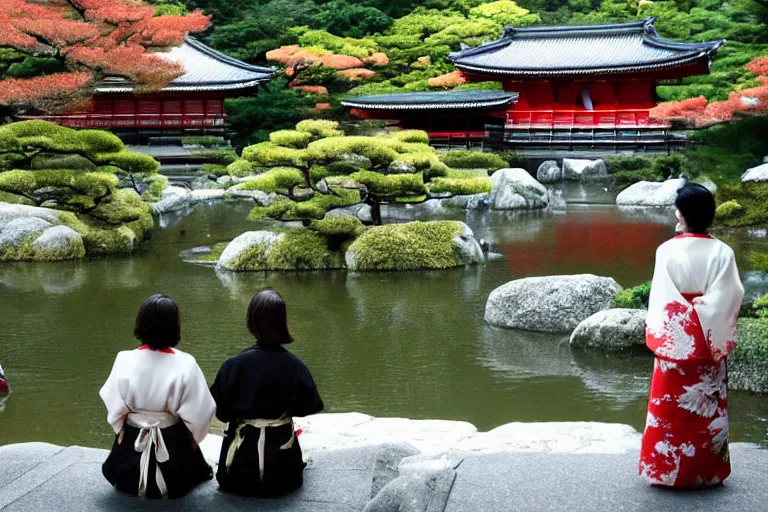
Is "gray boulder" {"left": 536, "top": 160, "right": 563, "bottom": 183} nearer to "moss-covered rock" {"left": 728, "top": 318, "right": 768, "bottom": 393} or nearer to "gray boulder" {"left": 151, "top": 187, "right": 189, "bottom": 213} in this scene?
"gray boulder" {"left": 151, "top": 187, "right": 189, "bottom": 213}

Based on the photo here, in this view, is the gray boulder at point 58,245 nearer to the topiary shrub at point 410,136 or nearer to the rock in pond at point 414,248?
the rock in pond at point 414,248

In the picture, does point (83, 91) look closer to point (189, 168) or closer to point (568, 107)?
point (189, 168)

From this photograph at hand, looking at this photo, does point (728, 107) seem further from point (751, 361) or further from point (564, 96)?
point (751, 361)

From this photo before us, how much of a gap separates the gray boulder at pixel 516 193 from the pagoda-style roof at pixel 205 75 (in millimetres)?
9776

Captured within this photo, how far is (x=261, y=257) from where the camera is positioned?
15.0m

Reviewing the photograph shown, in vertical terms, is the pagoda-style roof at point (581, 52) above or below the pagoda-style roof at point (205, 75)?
above

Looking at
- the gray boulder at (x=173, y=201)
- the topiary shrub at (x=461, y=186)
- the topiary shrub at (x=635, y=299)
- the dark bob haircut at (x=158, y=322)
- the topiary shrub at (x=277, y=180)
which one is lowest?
the gray boulder at (x=173, y=201)

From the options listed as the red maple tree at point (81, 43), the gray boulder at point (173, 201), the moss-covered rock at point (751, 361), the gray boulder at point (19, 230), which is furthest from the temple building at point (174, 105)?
the moss-covered rock at point (751, 361)

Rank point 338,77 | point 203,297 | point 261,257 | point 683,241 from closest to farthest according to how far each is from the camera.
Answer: point 683,241
point 203,297
point 261,257
point 338,77

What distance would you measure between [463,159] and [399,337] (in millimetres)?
17760

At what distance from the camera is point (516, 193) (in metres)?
24.9

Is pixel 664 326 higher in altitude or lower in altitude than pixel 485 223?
higher

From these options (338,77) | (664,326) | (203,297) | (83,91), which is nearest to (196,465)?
(664,326)

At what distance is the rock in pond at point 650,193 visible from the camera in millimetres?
25141
